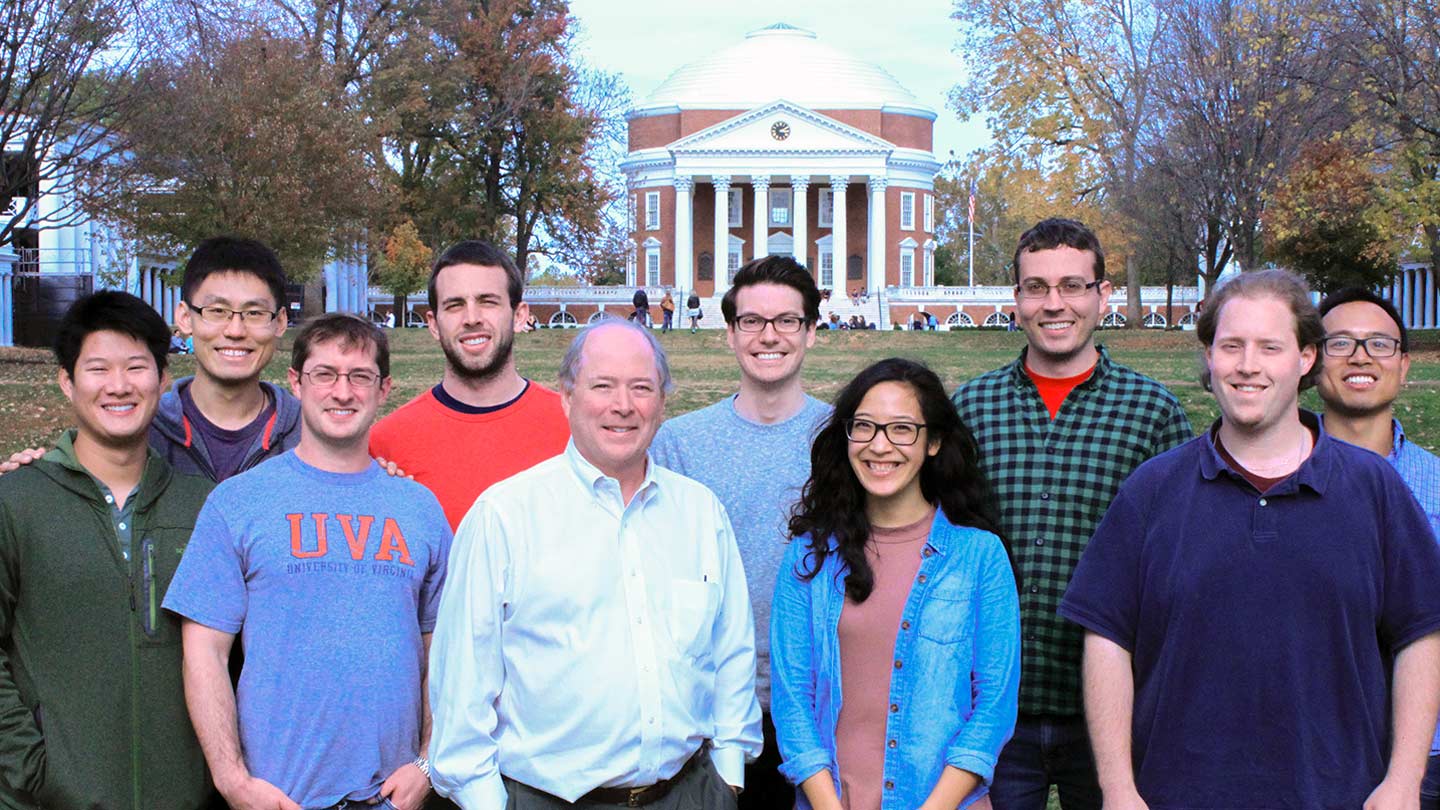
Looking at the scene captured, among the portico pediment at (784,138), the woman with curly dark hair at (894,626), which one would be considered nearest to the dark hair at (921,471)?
the woman with curly dark hair at (894,626)

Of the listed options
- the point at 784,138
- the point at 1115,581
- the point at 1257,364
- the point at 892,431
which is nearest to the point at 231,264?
the point at 892,431

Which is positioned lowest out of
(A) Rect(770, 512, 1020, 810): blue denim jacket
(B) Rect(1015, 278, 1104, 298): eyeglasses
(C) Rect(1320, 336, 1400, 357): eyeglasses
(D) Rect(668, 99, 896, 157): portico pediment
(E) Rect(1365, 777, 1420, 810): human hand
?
(E) Rect(1365, 777, 1420, 810): human hand

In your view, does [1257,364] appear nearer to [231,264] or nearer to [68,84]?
[231,264]

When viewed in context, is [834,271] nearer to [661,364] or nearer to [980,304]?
[980,304]

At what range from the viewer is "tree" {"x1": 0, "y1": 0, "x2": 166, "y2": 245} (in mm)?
21203

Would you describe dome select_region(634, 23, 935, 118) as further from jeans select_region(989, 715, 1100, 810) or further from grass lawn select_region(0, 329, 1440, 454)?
jeans select_region(989, 715, 1100, 810)

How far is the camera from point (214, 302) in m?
4.93

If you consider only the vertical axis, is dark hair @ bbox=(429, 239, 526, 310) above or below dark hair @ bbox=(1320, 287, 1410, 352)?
above

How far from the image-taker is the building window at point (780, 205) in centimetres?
8388

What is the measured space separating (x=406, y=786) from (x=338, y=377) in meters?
1.24

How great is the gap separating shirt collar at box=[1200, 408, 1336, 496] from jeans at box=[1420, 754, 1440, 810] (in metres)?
1.27

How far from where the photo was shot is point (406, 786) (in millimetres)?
4160

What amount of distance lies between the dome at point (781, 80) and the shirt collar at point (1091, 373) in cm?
7843

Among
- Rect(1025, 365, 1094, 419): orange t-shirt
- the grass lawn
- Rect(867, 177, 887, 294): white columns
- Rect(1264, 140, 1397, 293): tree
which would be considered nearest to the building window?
Rect(867, 177, 887, 294): white columns
